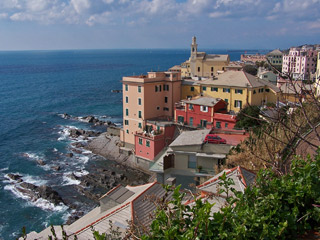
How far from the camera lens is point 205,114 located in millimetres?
40219

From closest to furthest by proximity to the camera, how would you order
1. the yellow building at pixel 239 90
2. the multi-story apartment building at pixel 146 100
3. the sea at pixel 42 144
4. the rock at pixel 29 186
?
the sea at pixel 42 144 < the rock at pixel 29 186 < the yellow building at pixel 239 90 < the multi-story apartment building at pixel 146 100

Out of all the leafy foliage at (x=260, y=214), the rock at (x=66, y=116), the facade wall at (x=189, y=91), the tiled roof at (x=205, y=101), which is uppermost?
the leafy foliage at (x=260, y=214)

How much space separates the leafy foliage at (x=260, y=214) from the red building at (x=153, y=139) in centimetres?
3136

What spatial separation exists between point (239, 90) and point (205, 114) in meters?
5.99

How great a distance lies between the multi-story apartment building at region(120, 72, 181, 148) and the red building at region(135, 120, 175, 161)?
666 mm

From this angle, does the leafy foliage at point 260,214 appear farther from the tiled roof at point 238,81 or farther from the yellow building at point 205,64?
the yellow building at point 205,64

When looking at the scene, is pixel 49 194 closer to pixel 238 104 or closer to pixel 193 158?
pixel 193 158

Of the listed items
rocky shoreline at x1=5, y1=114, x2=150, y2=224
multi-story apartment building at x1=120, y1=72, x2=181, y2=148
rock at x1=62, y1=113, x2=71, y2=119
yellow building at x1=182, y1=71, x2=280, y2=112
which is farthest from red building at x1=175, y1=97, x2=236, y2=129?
rock at x1=62, y1=113, x2=71, y2=119

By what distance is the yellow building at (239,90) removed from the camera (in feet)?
136

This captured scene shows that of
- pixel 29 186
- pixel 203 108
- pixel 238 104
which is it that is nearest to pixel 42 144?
pixel 29 186

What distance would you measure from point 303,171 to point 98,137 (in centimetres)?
4561

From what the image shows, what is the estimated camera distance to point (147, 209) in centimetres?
1543

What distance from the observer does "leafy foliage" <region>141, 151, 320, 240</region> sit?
6.32 m

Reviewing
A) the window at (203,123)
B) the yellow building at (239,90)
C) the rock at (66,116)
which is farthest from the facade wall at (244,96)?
→ the rock at (66,116)
